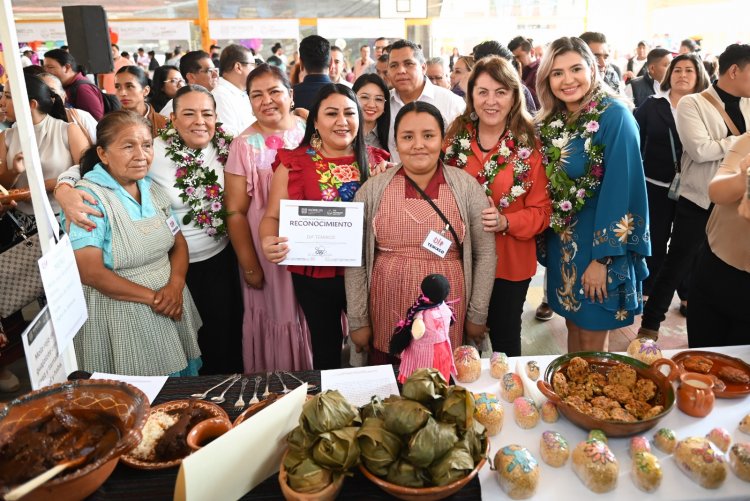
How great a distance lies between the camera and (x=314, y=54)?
3.74m

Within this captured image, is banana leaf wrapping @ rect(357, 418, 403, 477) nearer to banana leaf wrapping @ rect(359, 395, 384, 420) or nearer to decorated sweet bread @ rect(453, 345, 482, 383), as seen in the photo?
banana leaf wrapping @ rect(359, 395, 384, 420)

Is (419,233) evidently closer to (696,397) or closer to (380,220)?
(380,220)

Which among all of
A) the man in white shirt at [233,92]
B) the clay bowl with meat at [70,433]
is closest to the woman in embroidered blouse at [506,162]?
the clay bowl with meat at [70,433]

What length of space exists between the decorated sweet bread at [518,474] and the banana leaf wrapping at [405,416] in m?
0.23

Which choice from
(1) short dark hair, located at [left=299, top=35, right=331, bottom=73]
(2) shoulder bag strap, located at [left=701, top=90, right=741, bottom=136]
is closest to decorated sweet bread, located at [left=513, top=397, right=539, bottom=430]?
(2) shoulder bag strap, located at [left=701, top=90, right=741, bottom=136]

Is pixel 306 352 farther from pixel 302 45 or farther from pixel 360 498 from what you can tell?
pixel 302 45

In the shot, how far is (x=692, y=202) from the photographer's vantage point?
10.9ft

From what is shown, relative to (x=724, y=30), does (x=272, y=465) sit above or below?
below

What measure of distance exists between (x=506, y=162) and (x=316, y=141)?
817mm

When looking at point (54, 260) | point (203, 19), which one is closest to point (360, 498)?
point (54, 260)

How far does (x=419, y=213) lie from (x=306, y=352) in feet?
4.11

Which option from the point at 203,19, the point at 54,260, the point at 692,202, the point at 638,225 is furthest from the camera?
the point at 203,19

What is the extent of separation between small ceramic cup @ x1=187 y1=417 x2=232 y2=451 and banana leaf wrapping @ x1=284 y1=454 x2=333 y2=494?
11.5 inches

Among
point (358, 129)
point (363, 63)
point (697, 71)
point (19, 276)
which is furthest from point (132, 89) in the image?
point (363, 63)
